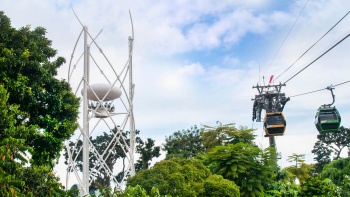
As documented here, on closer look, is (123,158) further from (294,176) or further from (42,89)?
(42,89)

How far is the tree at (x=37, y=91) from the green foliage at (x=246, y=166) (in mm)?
8751

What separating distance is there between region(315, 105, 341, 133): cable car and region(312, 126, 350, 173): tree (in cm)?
4125

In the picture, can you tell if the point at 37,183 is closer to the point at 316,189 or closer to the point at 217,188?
the point at 217,188

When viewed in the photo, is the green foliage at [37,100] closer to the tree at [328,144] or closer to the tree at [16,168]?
Answer: the tree at [16,168]

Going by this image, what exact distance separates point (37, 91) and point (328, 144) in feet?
163

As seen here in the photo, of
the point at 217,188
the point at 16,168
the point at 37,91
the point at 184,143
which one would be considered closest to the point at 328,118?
the point at 217,188

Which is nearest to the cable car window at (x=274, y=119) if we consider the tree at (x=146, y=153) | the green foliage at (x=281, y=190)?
the green foliage at (x=281, y=190)

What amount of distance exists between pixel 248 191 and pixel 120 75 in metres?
9.77

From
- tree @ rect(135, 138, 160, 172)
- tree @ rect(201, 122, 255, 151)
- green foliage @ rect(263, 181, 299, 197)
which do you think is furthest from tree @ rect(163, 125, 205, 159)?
green foliage @ rect(263, 181, 299, 197)

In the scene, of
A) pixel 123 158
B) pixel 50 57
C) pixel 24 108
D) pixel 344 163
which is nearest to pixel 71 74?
pixel 50 57

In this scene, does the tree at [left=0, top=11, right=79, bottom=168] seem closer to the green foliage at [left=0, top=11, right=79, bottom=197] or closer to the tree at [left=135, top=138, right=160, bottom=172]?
the green foliage at [left=0, top=11, right=79, bottom=197]

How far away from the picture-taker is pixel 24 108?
1449 centimetres

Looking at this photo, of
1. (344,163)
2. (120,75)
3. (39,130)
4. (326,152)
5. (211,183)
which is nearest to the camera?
(39,130)

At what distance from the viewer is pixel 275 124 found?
23875 millimetres
